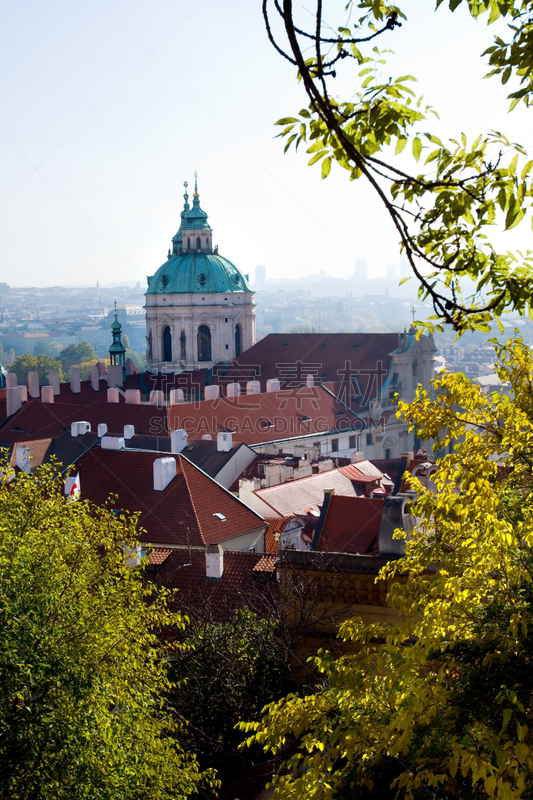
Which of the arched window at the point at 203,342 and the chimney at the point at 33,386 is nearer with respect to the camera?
the chimney at the point at 33,386

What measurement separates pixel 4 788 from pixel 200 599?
11.0 metres

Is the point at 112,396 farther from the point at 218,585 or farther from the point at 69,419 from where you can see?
the point at 218,585

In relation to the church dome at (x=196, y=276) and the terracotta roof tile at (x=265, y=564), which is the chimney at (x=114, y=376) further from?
the terracotta roof tile at (x=265, y=564)

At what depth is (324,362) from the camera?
2400 inches

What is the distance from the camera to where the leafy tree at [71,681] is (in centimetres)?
782

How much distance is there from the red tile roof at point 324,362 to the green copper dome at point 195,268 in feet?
18.5

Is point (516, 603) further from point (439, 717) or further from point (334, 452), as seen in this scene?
point (334, 452)

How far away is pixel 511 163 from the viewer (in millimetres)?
4168

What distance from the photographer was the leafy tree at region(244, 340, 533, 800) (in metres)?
5.32

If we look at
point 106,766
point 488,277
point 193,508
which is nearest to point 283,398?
point 193,508

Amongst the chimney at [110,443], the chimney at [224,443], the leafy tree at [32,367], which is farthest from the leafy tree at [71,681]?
the leafy tree at [32,367]

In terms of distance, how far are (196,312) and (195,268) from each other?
3.25m

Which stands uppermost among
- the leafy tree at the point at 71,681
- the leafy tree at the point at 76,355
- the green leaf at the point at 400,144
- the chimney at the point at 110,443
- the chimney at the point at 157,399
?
the green leaf at the point at 400,144

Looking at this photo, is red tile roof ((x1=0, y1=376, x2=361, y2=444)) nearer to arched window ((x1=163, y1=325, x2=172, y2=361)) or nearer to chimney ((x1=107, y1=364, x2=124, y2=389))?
chimney ((x1=107, y1=364, x2=124, y2=389))
